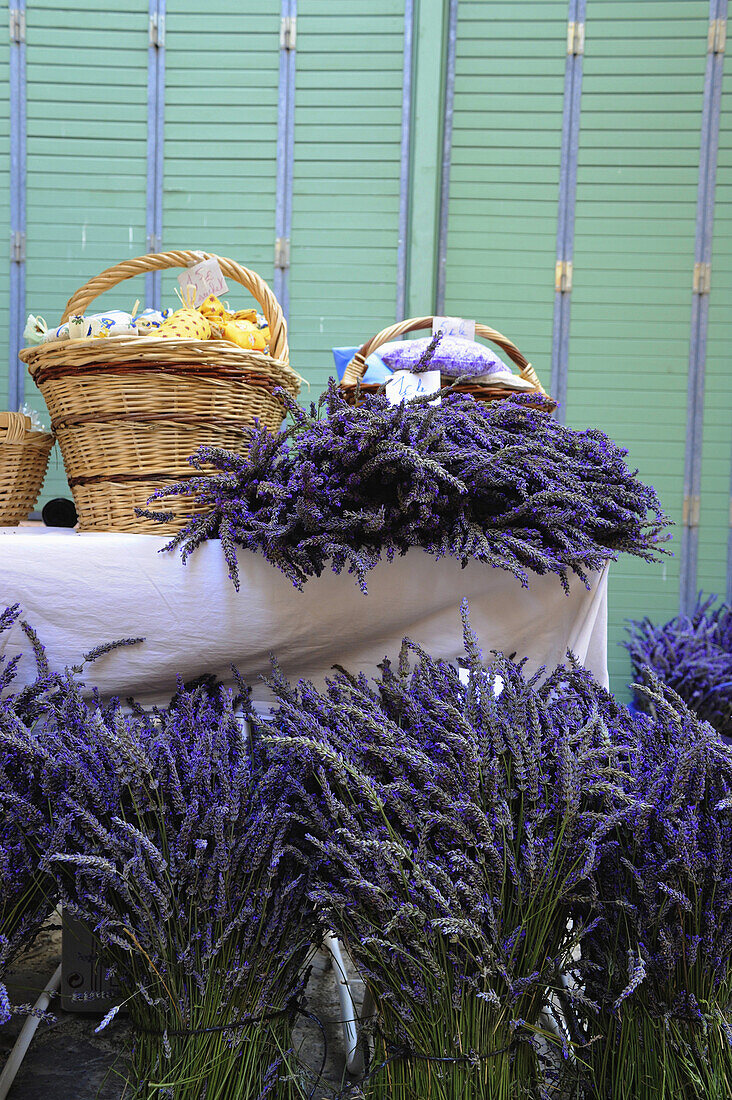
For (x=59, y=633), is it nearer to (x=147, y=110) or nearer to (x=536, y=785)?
(x=536, y=785)

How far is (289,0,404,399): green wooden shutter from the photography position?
116 inches

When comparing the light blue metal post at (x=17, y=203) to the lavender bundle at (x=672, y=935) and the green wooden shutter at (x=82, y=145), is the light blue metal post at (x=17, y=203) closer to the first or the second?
the green wooden shutter at (x=82, y=145)

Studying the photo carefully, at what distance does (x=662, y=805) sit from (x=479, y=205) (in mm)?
2826

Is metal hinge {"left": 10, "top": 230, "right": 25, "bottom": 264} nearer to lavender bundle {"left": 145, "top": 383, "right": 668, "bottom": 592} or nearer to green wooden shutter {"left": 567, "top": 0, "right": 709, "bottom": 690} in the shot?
green wooden shutter {"left": 567, "top": 0, "right": 709, "bottom": 690}

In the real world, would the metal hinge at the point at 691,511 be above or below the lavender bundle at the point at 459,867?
above

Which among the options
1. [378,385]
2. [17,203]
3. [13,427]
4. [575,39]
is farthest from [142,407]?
[575,39]

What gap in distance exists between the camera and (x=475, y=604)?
108 cm

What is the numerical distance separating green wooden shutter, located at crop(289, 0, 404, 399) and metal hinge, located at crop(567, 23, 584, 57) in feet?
2.13

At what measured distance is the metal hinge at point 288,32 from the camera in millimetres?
2959

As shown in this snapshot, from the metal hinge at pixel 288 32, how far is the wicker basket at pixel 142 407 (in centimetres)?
240

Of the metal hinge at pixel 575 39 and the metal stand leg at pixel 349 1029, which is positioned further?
the metal hinge at pixel 575 39

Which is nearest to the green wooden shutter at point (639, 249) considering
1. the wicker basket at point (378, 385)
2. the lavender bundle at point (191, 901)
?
the wicker basket at point (378, 385)

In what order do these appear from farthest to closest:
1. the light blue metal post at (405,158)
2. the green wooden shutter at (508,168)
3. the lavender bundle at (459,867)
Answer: the green wooden shutter at (508,168) → the light blue metal post at (405,158) → the lavender bundle at (459,867)

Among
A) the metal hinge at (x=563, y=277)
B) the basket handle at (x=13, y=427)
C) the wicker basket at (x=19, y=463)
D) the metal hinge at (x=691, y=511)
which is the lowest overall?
the metal hinge at (x=691, y=511)
